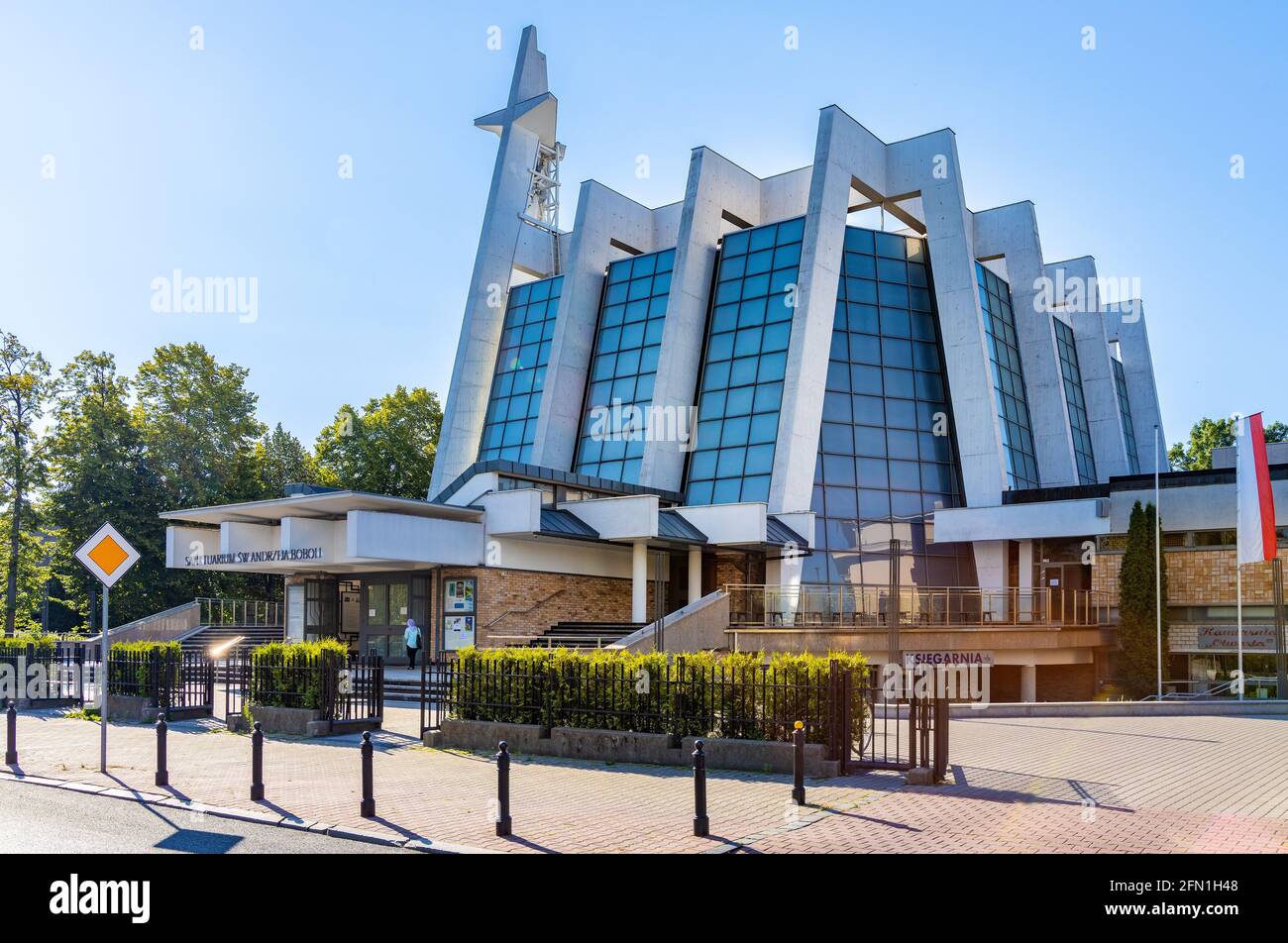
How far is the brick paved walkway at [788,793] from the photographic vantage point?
371 inches

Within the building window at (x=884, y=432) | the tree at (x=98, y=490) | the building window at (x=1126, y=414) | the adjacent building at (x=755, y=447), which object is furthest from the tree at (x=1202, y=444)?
the tree at (x=98, y=490)

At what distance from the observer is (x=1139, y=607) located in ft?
96.5

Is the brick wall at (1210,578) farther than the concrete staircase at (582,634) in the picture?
Yes

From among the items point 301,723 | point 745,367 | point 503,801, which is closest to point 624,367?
point 745,367

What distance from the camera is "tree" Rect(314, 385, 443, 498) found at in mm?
53531

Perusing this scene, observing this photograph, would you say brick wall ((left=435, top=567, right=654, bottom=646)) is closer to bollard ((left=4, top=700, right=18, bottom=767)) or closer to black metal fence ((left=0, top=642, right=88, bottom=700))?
black metal fence ((left=0, top=642, right=88, bottom=700))

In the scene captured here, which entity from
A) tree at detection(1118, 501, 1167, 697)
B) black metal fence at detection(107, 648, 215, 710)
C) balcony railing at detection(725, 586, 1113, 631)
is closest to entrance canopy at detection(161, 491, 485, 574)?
black metal fence at detection(107, 648, 215, 710)

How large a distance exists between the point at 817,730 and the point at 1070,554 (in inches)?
961

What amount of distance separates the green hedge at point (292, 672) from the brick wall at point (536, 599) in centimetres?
1145

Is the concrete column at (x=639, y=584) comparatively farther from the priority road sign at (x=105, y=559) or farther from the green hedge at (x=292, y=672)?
the priority road sign at (x=105, y=559)

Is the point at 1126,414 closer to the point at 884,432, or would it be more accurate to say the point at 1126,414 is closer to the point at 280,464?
the point at 884,432

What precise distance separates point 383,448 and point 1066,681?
34753mm
